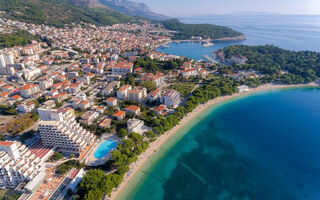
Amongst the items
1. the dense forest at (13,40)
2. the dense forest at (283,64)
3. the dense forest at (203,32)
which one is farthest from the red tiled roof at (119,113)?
the dense forest at (203,32)

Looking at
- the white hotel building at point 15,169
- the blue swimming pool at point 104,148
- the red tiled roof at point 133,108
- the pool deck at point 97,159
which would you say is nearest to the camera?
the white hotel building at point 15,169

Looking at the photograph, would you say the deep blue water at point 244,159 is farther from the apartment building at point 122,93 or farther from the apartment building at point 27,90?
the apartment building at point 27,90

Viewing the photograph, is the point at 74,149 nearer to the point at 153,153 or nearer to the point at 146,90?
the point at 153,153

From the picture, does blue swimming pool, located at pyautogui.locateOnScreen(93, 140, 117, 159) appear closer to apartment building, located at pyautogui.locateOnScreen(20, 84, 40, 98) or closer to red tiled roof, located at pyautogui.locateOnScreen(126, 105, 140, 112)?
red tiled roof, located at pyautogui.locateOnScreen(126, 105, 140, 112)

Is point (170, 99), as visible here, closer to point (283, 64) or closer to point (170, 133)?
point (170, 133)

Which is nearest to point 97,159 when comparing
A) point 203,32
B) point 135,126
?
point 135,126

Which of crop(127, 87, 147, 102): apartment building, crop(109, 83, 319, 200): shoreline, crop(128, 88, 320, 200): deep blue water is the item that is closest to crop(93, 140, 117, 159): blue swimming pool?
crop(109, 83, 319, 200): shoreline
